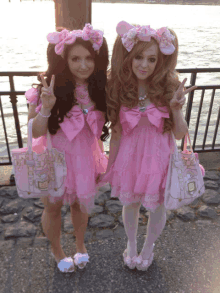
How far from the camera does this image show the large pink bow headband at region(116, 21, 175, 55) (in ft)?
4.69

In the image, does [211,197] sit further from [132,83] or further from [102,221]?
[132,83]

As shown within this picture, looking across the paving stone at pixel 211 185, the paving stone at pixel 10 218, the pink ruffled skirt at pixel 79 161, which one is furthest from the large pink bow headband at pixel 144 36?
the paving stone at pixel 211 185

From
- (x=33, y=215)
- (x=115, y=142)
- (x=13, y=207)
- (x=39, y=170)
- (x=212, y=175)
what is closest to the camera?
(x=39, y=170)

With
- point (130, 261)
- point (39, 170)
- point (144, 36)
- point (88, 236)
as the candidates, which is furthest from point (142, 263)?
point (144, 36)

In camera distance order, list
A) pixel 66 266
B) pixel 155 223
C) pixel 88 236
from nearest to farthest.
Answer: pixel 155 223, pixel 66 266, pixel 88 236

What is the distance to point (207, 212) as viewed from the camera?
8.84 feet

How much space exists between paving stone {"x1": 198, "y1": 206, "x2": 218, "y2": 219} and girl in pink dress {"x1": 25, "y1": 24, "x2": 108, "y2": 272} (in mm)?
1457

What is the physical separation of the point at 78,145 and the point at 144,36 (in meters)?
0.77

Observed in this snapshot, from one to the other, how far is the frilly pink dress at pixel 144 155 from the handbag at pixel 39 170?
1.27 feet

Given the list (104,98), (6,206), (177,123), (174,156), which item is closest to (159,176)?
(174,156)

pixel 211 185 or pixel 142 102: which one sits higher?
pixel 142 102

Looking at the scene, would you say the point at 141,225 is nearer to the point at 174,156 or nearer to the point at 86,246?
the point at 86,246

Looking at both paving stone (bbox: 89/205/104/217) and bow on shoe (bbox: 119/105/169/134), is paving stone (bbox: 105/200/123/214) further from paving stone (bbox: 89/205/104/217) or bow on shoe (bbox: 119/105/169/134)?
bow on shoe (bbox: 119/105/169/134)

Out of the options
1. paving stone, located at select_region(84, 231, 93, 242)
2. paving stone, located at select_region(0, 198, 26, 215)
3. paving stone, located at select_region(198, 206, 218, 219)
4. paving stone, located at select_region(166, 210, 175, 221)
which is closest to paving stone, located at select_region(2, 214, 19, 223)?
paving stone, located at select_region(0, 198, 26, 215)
